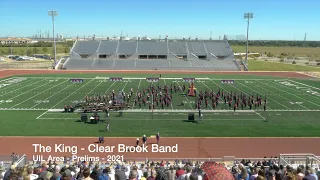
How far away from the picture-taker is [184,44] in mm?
78625

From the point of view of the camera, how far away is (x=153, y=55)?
236 feet

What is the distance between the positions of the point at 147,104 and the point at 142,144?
34.1ft

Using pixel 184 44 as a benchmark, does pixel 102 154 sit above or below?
below

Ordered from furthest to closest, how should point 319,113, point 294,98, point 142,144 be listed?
point 294,98 → point 319,113 → point 142,144

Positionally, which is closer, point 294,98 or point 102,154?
point 102,154

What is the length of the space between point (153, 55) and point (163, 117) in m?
47.7

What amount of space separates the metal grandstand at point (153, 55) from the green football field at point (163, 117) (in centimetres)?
2448

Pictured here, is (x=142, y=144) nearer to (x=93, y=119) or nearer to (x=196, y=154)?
(x=196, y=154)

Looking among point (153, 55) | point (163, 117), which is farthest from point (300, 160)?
point (153, 55)

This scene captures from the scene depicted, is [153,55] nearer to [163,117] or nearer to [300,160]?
[163,117]

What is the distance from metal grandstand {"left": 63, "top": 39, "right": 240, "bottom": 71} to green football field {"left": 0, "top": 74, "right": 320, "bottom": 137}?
24.5m

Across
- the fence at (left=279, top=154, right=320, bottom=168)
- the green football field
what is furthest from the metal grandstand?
the fence at (left=279, top=154, right=320, bottom=168)

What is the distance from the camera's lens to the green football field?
842 inches

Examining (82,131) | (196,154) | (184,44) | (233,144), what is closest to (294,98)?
(233,144)
